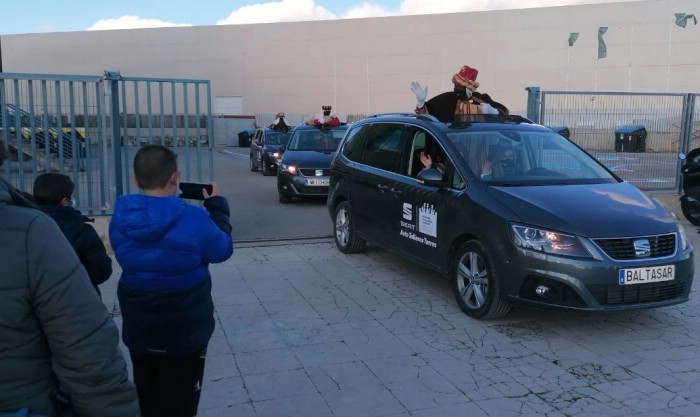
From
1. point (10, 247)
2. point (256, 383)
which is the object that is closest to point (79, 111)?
point (256, 383)

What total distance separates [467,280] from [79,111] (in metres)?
5.40

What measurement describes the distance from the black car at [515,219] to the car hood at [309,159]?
4.87 m

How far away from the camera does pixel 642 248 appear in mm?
4938

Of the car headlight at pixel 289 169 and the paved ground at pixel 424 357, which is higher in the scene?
the car headlight at pixel 289 169

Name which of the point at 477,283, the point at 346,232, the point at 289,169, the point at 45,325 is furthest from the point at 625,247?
the point at 289,169

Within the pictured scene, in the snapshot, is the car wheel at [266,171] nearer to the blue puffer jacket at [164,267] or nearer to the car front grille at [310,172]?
the car front grille at [310,172]

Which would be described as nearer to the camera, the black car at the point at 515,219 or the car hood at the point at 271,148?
the black car at the point at 515,219

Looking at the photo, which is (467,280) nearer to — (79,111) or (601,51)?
(79,111)

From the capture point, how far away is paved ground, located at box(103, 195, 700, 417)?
3.99 metres

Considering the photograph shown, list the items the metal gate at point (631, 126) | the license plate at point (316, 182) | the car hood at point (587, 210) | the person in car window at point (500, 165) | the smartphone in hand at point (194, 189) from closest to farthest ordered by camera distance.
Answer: the smartphone in hand at point (194, 189), the car hood at point (587, 210), the person in car window at point (500, 165), the metal gate at point (631, 126), the license plate at point (316, 182)

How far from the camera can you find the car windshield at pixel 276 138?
18.8m

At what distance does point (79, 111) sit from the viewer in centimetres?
802

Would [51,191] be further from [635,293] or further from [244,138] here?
[244,138]

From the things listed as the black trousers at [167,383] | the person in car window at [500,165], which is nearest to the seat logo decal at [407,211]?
the person in car window at [500,165]
